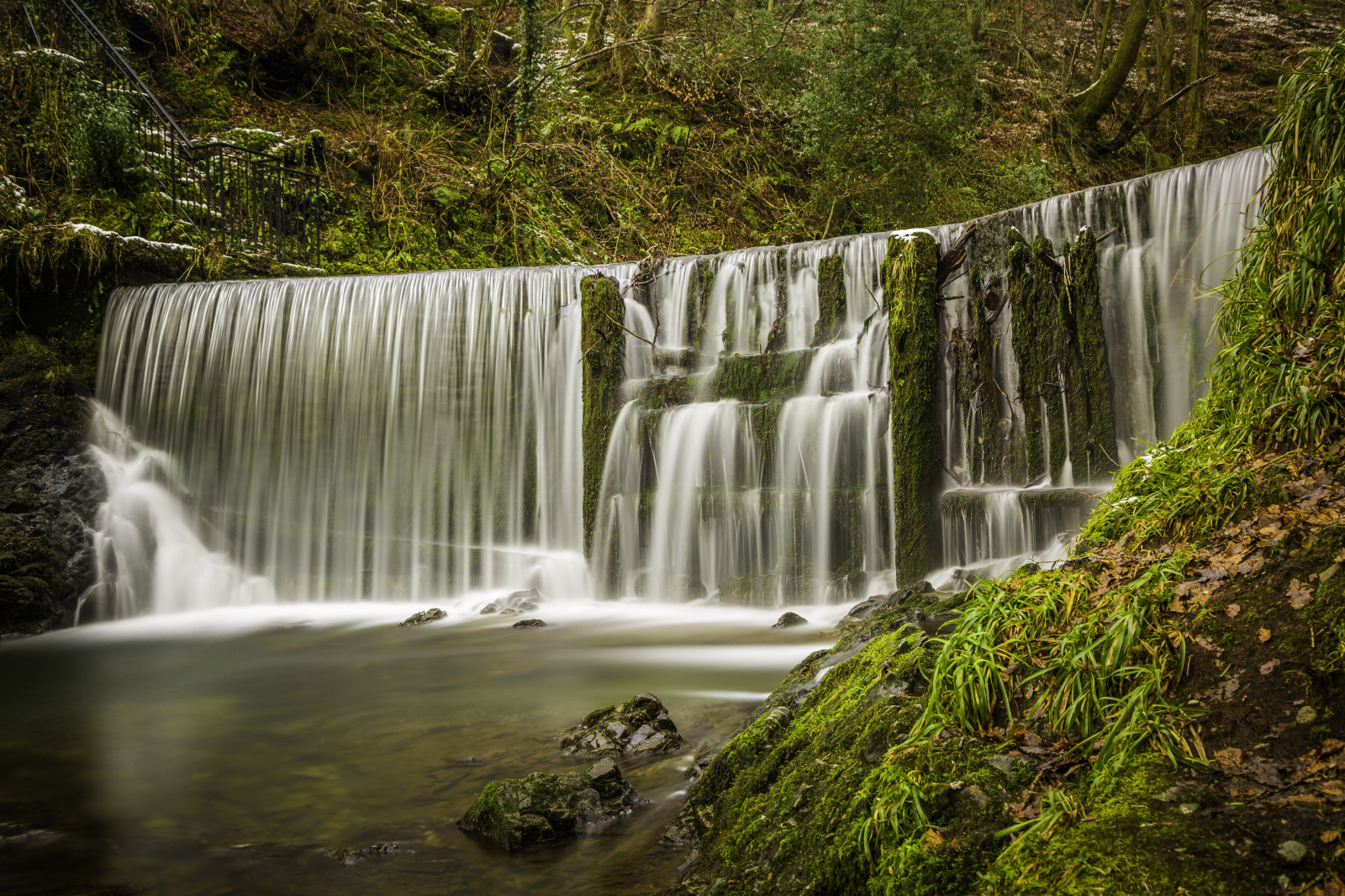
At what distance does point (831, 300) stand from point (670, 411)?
7.59 feet

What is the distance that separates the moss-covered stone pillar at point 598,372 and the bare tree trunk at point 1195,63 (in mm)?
14671

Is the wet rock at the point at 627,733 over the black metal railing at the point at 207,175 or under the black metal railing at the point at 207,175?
under

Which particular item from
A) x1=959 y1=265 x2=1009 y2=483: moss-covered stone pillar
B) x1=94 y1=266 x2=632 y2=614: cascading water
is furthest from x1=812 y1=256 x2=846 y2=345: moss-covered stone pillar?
x1=94 y1=266 x2=632 y2=614: cascading water

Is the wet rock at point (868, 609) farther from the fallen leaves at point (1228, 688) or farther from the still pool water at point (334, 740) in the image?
the fallen leaves at point (1228, 688)

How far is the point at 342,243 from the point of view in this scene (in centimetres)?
1371

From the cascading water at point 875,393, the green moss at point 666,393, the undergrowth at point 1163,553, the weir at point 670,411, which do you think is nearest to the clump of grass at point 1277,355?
the undergrowth at point 1163,553

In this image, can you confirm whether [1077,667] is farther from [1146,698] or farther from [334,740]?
[334,740]

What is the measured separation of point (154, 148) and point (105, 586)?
24.1 ft

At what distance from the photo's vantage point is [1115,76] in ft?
56.0

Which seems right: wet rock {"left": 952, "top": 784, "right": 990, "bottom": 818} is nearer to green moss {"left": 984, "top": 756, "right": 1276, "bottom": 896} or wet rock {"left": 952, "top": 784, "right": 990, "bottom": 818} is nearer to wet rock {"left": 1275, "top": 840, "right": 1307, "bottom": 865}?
green moss {"left": 984, "top": 756, "right": 1276, "bottom": 896}

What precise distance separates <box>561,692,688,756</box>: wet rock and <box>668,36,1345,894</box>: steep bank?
91cm

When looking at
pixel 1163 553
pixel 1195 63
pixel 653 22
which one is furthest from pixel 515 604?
pixel 1195 63

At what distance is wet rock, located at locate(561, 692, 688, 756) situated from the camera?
4266 millimetres

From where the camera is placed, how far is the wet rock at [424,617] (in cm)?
891
